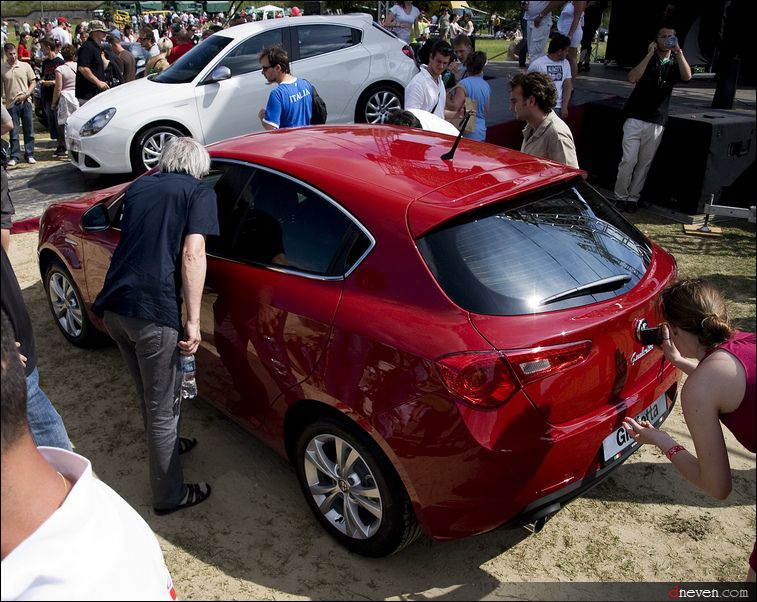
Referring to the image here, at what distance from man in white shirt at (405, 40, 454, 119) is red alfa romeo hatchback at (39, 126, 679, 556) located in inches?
123

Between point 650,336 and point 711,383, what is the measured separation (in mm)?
697

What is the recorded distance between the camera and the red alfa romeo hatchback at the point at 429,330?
2545mm

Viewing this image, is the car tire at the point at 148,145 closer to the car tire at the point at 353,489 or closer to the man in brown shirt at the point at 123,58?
the man in brown shirt at the point at 123,58

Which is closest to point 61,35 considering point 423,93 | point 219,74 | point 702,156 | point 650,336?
point 219,74

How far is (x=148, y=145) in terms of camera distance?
8617 millimetres

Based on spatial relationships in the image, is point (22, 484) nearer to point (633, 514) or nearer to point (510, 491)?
point (510, 491)

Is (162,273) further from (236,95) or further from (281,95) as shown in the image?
(236,95)

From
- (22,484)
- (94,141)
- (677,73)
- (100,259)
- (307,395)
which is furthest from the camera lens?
(94,141)

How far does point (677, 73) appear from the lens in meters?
6.99

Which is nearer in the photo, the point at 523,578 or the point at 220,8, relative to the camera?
the point at 523,578

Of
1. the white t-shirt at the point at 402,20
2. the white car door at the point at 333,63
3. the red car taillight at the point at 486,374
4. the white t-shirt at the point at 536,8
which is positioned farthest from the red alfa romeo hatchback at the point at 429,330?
the white t-shirt at the point at 402,20

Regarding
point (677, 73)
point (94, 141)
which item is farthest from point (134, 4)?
point (677, 73)

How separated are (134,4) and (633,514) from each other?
4114 centimetres

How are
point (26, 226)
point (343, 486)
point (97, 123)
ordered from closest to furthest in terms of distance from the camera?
point (343, 486) → point (26, 226) → point (97, 123)
